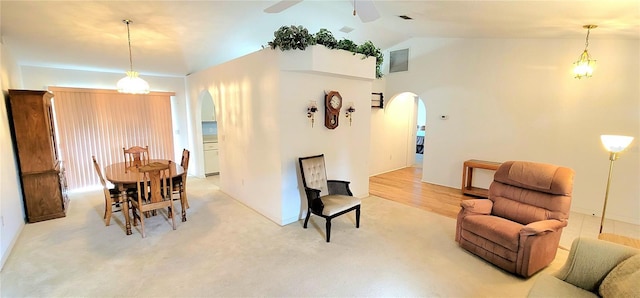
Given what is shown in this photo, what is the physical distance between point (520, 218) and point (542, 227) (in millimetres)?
454

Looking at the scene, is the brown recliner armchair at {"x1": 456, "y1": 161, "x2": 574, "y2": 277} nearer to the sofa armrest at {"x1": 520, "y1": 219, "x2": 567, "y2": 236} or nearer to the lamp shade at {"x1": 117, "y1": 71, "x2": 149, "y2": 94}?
the sofa armrest at {"x1": 520, "y1": 219, "x2": 567, "y2": 236}

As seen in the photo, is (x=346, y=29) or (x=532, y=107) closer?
(x=532, y=107)

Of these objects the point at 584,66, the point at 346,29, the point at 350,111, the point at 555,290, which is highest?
the point at 346,29

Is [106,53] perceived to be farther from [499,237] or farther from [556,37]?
[556,37]

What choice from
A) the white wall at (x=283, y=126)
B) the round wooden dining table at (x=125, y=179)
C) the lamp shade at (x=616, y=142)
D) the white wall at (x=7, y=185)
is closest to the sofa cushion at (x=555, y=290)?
the lamp shade at (x=616, y=142)

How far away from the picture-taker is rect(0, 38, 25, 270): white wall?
297 cm

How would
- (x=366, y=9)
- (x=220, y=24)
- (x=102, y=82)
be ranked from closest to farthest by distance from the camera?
(x=366, y=9), (x=220, y=24), (x=102, y=82)

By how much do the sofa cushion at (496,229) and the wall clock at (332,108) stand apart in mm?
2198

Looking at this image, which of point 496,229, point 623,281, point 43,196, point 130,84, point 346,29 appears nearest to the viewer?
point 623,281

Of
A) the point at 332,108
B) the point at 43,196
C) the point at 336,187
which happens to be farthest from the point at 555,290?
the point at 43,196

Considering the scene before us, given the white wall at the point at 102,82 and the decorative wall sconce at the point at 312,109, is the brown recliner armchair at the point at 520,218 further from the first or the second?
the white wall at the point at 102,82

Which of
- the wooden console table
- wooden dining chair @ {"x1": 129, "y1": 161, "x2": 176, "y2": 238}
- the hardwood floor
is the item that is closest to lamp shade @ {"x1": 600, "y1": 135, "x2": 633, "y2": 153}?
the hardwood floor

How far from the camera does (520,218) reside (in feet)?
9.86

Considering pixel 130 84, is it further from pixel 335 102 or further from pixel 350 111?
pixel 350 111
